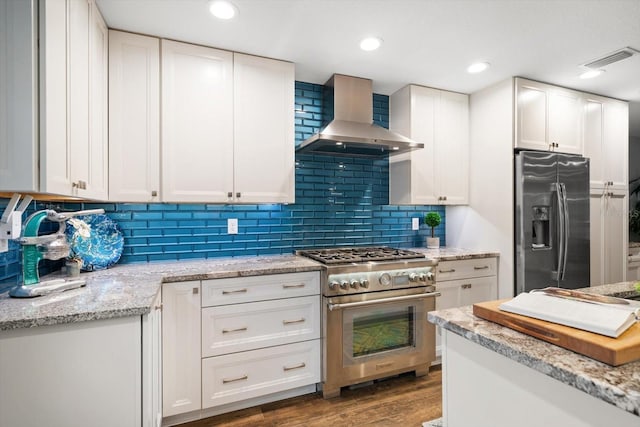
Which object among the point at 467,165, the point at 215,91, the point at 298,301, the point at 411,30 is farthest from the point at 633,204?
the point at 215,91

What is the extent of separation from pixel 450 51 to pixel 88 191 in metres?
2.53

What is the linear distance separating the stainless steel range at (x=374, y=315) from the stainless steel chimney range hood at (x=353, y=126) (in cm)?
89

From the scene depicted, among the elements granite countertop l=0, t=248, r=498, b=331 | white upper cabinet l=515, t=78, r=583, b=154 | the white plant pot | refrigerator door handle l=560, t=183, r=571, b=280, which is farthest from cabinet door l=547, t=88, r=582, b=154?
granite countertop l=0, t=248, r=498, b=331

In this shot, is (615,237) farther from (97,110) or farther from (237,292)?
(97,110)

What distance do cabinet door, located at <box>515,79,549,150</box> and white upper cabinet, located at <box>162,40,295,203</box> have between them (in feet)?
6.42

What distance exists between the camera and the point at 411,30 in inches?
83.7

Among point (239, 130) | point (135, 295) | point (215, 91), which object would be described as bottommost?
point (135, 295)

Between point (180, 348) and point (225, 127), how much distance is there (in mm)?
1491

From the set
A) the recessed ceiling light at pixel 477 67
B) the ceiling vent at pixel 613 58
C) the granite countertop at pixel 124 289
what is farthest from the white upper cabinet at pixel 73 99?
the ceiling vent at pixel 613 58

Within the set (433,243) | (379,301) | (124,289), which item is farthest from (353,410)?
(433,243)

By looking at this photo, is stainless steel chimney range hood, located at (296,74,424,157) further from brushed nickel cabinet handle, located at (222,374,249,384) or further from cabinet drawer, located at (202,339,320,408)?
brushed nickel cabinet handle, located at (222,374,249,384)

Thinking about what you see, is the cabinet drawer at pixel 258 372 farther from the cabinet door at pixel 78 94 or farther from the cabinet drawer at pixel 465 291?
the cabinet door at pixel 78 94

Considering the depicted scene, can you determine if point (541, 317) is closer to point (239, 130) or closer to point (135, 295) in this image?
point (135, 295)

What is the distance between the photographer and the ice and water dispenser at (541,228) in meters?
2.81
